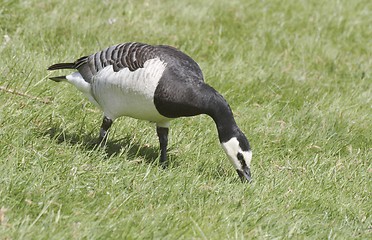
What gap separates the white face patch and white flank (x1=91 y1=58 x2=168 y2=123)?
688 mm

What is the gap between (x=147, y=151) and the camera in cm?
700

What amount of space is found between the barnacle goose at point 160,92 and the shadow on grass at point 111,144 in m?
0.15

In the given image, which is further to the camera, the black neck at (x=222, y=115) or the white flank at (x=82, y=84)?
the white flank at (x=82, y=84)

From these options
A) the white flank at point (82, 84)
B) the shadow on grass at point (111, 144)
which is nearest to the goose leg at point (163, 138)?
the shadow on grass at point (111, 144)

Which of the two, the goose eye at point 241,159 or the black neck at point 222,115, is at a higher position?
the black neck at point 222,115

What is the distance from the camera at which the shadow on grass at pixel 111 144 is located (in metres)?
6.39

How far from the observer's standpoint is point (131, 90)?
6203mm

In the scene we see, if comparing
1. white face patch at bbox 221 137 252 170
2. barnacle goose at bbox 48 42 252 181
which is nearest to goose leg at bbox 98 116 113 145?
barnacle goose at bbox 48 42 252 181

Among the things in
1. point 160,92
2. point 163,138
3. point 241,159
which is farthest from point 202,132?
point 160,92

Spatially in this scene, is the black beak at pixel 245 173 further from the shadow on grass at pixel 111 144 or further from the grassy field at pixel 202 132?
the shadow on grass at pixel 111 144

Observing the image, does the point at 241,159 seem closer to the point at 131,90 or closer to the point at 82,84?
the point at 131,90

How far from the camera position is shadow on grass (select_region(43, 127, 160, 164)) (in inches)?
252

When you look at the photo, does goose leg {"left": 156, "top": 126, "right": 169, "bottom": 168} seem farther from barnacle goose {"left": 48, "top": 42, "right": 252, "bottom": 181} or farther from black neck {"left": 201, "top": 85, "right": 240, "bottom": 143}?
black neck {"left": 201, "top": 85, "right": 240, "bottom": 143}

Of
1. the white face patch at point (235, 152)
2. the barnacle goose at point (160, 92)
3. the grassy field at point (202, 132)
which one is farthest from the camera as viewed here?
the white face patch at point (235, 152)
